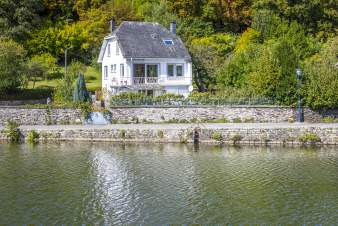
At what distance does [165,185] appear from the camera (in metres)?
28.7

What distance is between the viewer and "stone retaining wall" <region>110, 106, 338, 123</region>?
45219 millimetres

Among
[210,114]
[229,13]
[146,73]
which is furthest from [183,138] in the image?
[229,13]

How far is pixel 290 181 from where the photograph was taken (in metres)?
29.5

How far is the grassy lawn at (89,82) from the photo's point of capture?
65.6 m

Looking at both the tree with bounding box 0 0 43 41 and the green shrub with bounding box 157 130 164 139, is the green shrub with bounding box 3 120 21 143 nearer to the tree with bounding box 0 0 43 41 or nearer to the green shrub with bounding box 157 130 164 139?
the green shrub with bounding box 157 130 164 139

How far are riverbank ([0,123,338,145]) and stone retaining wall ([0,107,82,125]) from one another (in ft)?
7.20

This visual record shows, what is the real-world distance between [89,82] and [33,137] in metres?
27.6

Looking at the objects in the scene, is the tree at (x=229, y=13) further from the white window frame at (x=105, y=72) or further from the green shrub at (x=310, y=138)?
the green shrub at (x=310, y=138)

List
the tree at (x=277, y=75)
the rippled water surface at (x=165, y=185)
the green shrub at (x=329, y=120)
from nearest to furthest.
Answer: the rippled water surface at (x=165, y=185) < the green shrub at (x=329, y=120) < the tree at (x=277, y=75)

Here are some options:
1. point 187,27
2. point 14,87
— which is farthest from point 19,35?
point 187,27

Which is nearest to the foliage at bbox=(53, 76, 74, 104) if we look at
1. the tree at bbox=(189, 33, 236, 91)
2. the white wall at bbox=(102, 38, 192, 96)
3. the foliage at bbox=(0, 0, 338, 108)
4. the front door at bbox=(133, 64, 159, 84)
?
the foliage at bbox=(0, 0, 338, 108)

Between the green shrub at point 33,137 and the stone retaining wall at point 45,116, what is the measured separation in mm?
3772

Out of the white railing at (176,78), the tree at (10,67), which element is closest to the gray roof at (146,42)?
the white railing at (176,78)

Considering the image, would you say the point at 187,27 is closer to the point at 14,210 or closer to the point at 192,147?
the point at 192,147
